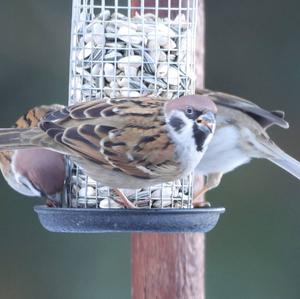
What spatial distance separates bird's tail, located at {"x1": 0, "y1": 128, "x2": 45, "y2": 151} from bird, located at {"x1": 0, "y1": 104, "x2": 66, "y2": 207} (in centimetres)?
32

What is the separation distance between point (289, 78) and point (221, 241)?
1.13 meters

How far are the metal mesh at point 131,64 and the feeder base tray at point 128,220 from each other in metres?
0.32

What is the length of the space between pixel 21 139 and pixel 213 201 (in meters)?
3.03

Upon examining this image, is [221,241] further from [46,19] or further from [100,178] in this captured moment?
[100,178]

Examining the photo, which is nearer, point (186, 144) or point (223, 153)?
point (186, 144)

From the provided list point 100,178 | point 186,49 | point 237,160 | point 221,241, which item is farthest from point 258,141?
point 221,241

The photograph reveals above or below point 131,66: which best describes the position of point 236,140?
below

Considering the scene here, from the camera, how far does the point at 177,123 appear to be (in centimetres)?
545

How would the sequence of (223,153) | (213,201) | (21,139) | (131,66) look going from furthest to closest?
(213,201), (223,153), (131,66), (21,139)

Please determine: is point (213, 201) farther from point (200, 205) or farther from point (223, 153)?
point (200, 205)

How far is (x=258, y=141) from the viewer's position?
6477 millimetres

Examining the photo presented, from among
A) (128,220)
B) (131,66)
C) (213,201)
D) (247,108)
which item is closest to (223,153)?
(247,108)

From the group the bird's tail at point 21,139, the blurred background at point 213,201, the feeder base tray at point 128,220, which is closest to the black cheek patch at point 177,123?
the feeder base tray at point 128,220

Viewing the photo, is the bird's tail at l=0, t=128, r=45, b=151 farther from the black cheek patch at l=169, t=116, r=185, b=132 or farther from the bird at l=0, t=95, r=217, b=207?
the black cheek patch at l=169, t=116, r=185, b=132
